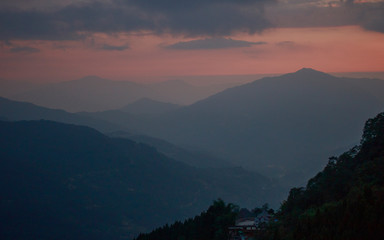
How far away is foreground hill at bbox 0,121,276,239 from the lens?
80125mm

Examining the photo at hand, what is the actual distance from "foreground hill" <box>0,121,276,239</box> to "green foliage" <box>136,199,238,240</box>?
149 feet

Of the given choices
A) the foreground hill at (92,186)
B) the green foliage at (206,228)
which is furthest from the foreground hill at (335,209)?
A: the foreground hill at (92,186)

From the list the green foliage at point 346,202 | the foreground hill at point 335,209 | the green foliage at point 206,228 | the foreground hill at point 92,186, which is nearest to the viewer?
the green foliage at point 346,202

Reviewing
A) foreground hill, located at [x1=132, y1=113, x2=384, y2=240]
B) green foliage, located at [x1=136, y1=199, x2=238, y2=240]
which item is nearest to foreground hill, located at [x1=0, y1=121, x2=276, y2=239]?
green foliage, located at [x1=136, y1=199, x2=238, y2=240]

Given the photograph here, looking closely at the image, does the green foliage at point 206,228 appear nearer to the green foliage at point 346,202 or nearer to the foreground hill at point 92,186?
the green foliage at point 346,202

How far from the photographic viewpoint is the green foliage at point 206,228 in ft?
102

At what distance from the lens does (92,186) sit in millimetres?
102625

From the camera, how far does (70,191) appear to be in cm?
9538

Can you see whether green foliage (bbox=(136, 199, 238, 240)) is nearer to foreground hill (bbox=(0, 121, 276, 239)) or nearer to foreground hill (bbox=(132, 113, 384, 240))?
foreground hill (bbox=(132, 113, 384, 240))

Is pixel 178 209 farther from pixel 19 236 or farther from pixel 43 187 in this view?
pixel 19 236

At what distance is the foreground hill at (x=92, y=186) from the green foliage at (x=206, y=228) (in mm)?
45388

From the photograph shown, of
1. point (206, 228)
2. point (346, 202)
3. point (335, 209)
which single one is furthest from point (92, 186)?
point (346, 202)

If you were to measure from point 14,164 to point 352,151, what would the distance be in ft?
300

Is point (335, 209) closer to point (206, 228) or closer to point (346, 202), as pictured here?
point (346, 202)
